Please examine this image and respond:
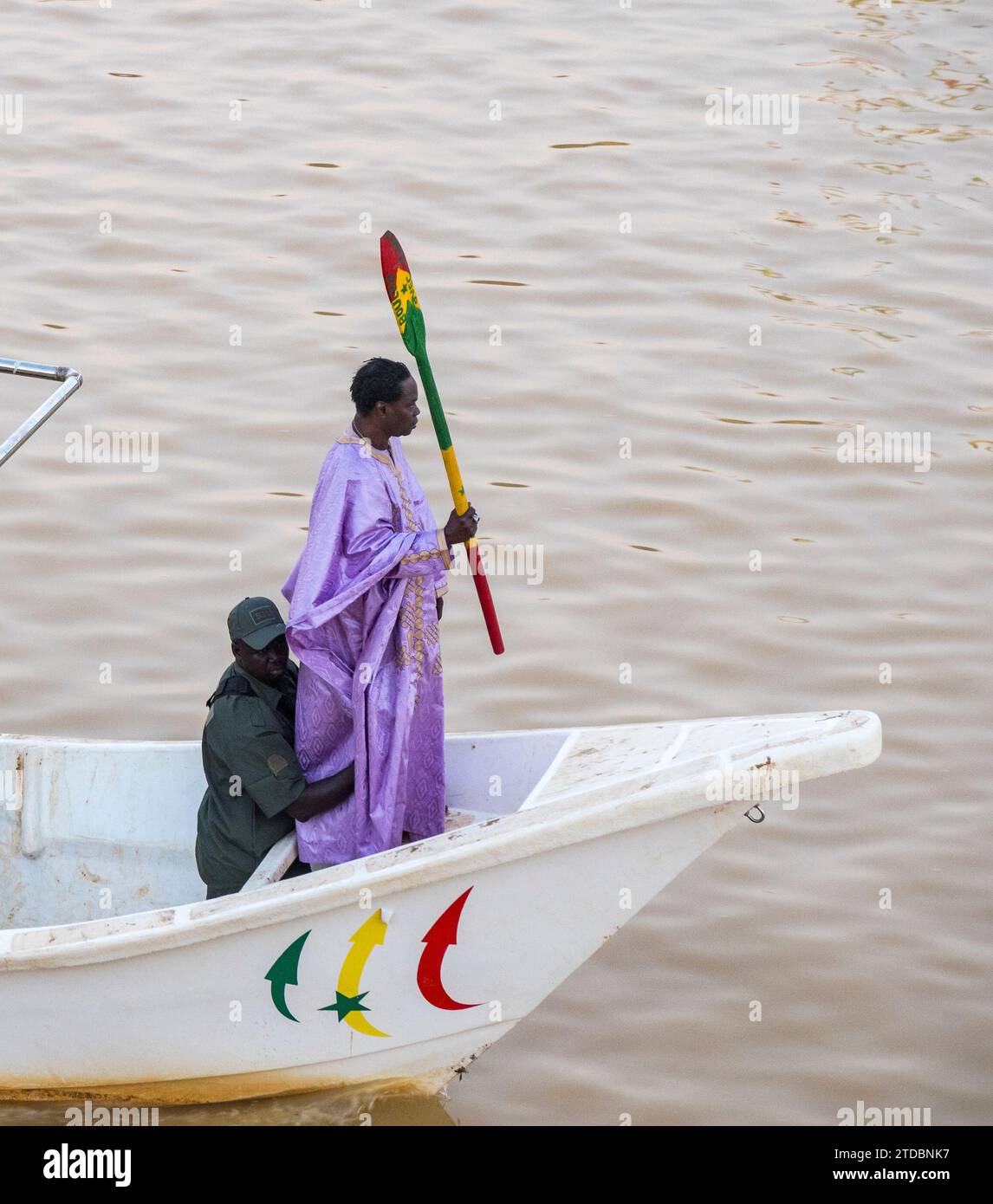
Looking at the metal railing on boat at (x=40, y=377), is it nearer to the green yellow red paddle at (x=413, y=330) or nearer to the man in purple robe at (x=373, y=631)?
the man in purple robe at (x=373, y=631)

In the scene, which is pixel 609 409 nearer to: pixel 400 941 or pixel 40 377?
pixel 40 377

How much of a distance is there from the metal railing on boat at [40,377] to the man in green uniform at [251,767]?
68cm

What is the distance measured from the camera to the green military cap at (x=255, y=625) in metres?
4.01

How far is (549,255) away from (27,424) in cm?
531

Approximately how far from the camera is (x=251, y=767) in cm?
405

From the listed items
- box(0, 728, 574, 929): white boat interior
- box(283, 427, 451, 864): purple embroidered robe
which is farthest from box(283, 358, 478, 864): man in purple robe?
box(0, 728, 574, 929): white boat interior

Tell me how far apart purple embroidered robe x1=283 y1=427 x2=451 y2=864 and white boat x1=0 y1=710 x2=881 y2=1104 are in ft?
0.70

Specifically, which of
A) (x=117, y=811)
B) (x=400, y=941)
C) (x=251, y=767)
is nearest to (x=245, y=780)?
(x=251, y=767)

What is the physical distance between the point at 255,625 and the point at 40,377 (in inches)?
30.6

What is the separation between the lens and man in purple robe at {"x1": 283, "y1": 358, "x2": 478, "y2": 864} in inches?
154

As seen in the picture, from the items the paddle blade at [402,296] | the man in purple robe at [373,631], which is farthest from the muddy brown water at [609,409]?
the paddle blade at [402,296]

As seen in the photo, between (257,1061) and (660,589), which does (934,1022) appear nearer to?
(257,1061)

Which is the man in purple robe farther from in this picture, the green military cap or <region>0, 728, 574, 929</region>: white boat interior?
<region>0, 728, 574, 929</region>: white boat interior

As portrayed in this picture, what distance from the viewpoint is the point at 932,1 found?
38.2 ft
